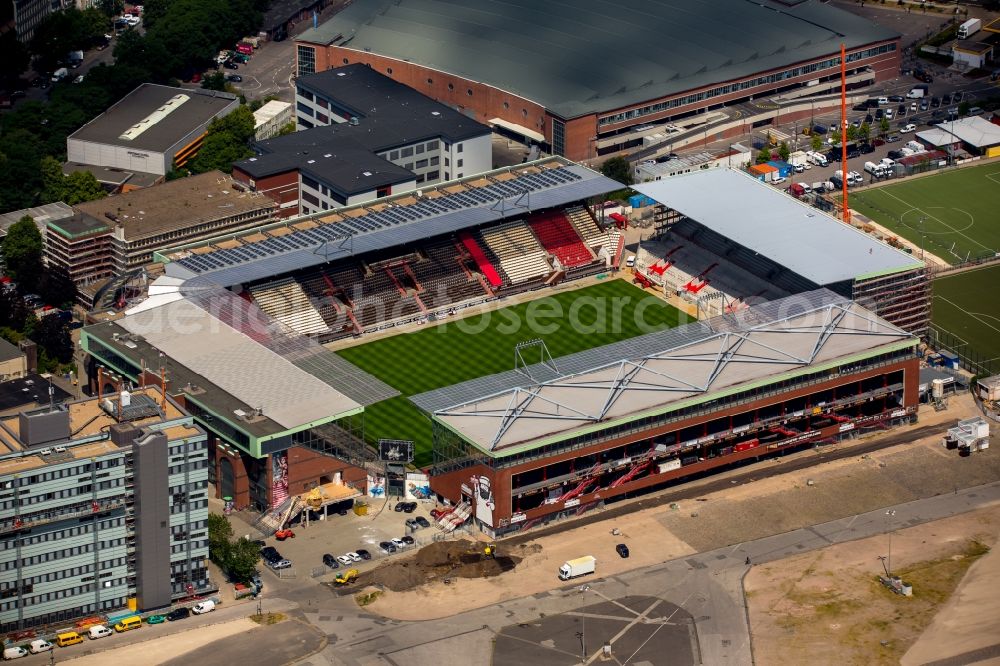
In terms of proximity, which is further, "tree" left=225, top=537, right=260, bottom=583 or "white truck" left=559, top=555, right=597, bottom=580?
"white truck" left=559, top=555, right=597, bottom=580

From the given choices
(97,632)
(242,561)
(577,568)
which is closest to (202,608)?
(242,561)

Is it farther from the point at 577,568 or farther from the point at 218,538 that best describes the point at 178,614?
the point at 577,568

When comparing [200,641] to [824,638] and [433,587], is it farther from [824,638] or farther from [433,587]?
[824,638]

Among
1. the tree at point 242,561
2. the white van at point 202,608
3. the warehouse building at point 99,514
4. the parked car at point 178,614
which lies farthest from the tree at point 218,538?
the parked car at point 178,614

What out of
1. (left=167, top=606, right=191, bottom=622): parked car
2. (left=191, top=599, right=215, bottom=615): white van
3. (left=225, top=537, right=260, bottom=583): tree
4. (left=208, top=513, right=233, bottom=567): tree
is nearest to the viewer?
A: (left=167, top=606, right=191, bottom=622): parked car

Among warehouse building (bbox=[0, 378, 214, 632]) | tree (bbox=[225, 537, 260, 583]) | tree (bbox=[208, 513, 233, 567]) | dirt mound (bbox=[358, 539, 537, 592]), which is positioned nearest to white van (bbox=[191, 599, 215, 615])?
warehouse building (bbox=[0, 378, 214, 632])

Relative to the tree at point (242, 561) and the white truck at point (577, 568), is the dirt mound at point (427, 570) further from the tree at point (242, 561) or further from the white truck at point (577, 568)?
the tree at point (242, 561)

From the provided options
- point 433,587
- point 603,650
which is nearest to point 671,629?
point 603,650

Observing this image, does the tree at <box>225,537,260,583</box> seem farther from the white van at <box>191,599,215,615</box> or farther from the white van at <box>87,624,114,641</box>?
the white van at <box>87,624,114,641</box>
